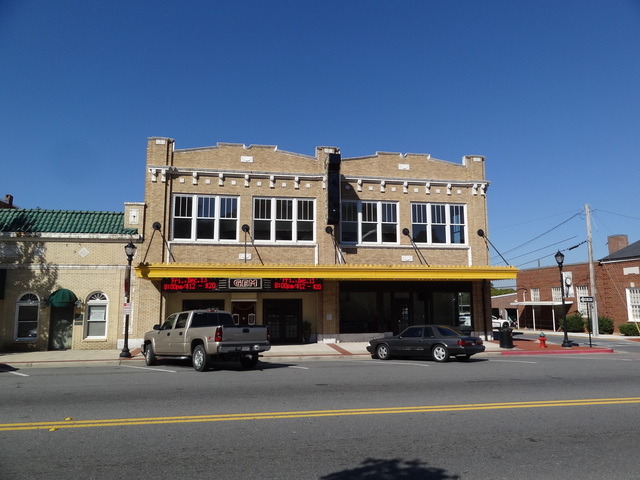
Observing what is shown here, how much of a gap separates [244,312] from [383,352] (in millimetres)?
8135

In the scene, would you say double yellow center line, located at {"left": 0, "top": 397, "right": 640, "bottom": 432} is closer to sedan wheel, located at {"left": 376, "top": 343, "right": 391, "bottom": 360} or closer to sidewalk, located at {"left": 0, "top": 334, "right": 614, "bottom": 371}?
sedan wheel, located at {"left": 376, "top": 343, "right": 391, "bottom": 360}

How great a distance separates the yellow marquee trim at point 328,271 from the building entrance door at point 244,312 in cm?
220

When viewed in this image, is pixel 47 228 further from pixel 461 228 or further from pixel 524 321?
pixel 524 321

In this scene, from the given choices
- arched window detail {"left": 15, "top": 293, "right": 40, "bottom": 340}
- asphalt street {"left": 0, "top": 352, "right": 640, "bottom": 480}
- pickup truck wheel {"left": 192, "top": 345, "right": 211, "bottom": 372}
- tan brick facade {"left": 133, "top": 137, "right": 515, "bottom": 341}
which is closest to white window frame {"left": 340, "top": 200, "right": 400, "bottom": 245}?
tan brick facade {"left": 133, "top": 137, "right": 515, "bottom": 341}

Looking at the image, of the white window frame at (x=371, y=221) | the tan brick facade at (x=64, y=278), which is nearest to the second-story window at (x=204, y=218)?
the tan brick facade at (x=64, y=278)

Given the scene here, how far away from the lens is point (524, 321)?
147 ft

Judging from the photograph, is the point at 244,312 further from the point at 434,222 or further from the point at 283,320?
the point at 434,222

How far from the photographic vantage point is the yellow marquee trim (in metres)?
21.2

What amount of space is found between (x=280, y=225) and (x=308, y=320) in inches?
194

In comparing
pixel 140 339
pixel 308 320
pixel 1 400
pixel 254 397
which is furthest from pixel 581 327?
pixel 1 400

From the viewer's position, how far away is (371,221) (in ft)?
81.1

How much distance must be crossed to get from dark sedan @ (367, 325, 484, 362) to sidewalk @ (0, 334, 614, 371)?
1845 millimetres

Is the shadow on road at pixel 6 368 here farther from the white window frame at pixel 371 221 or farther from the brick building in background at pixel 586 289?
the brick building in background at pixel 586 289

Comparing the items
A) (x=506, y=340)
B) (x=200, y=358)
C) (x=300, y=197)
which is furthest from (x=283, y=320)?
(x=506, y=340)
